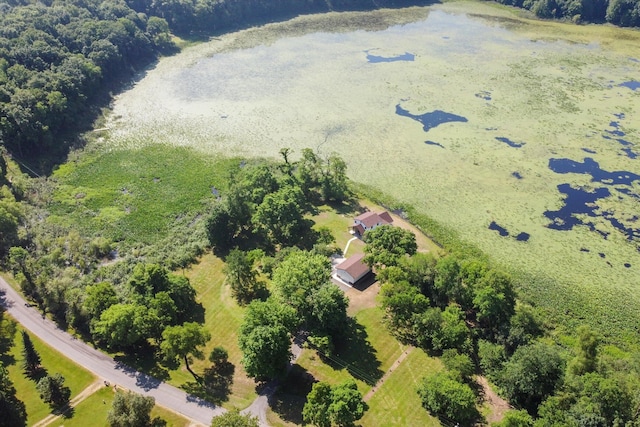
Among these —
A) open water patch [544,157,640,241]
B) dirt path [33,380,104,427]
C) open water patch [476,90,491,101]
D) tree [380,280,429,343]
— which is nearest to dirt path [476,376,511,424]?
tree [380,280,429,343]

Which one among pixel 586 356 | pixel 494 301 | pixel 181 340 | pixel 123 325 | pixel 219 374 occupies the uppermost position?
pixel 123 325

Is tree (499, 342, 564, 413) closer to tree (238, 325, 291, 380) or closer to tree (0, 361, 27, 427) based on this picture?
tree (238, 325, 291, 380)

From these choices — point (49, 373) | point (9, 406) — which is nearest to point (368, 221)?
point (49, 373)

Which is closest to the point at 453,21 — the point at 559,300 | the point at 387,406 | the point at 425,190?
the point at 425,190

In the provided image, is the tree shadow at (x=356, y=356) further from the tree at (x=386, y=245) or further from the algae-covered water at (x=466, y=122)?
the algae-covered water at (x=466, y=122)

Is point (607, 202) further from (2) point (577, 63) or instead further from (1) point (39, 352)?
(1) point (39, 352)

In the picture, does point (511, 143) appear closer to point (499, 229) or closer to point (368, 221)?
point (499, 229)
